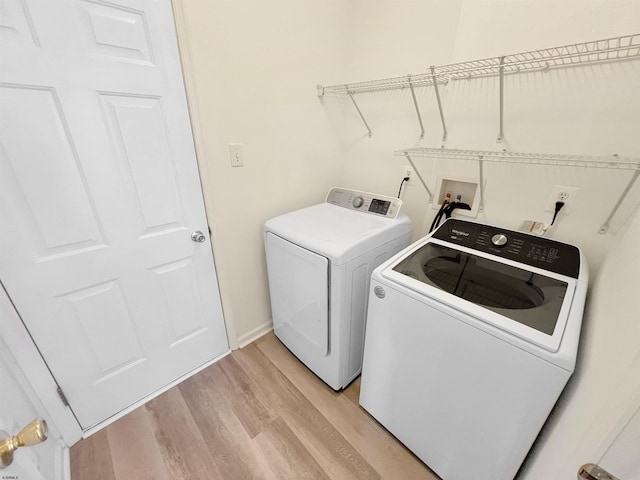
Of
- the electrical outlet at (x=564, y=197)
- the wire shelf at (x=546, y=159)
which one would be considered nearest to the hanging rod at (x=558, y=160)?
the wire shelf at (x=546, y=159)

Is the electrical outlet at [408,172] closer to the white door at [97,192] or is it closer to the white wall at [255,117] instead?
the white wall at [255,117]

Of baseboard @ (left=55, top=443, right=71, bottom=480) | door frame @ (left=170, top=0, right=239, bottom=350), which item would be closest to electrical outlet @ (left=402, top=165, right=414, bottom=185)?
door frame @ (left=170, top=0, right=239, bottom=350)

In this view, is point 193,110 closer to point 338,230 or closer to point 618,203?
point 338,230

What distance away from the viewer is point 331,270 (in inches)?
50.3

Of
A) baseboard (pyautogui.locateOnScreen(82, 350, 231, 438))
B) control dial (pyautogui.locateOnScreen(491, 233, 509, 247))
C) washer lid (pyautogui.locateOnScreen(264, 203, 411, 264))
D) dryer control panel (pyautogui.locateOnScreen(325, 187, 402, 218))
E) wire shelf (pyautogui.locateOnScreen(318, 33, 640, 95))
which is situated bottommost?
baseboard (pyautogui.locateOnScreen(82, 350, 231, 438))

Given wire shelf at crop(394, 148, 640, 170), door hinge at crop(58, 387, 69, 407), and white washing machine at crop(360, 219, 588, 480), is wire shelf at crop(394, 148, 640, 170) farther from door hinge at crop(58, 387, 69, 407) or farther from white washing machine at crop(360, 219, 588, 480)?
door hinge at crop(58, 387, 69, 407)

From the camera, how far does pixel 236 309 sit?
1.85m

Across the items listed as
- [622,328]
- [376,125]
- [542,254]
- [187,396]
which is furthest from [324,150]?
Answer: [187,396]

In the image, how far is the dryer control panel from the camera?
1572mm

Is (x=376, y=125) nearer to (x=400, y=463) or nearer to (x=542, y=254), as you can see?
(x=542, y=254)

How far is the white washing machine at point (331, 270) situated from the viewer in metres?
1.31

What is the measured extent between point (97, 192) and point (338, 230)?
1137mm

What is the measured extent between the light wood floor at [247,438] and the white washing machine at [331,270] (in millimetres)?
198

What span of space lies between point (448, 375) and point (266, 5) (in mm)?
1997
